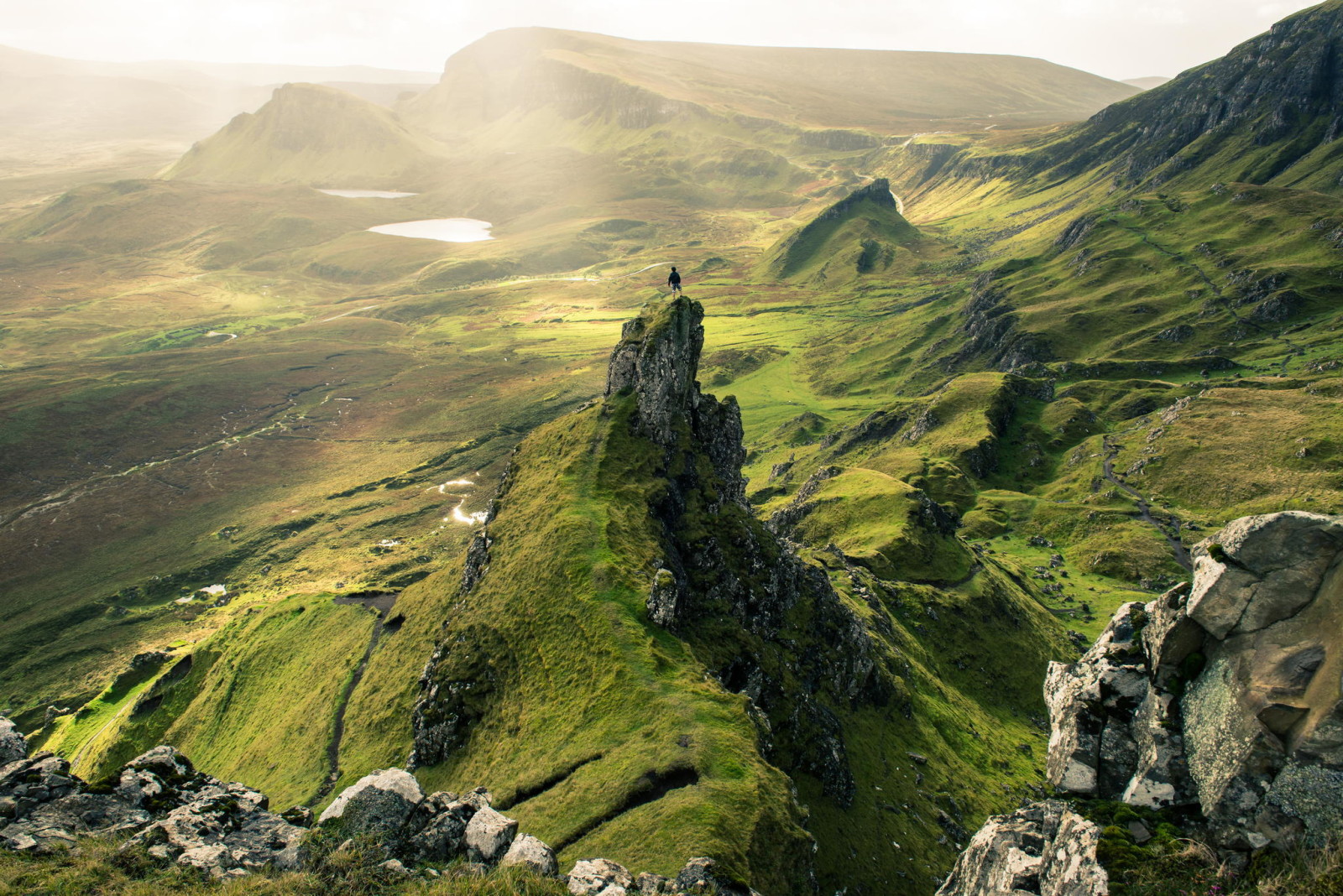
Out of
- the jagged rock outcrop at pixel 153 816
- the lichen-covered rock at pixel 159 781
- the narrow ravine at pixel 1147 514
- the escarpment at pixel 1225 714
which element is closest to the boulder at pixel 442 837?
the jagged rock outcrop at pixel 153 816

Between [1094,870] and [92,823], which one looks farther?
[92,823]

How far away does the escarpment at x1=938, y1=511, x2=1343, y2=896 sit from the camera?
18.4m

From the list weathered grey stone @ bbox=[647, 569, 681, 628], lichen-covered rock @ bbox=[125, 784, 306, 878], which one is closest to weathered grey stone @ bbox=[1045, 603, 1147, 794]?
weathered grey stone @ bbox=[647, 569, 681, 628]

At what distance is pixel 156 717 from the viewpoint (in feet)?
287

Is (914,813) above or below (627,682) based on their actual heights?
below

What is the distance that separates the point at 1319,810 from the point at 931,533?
102822 mm

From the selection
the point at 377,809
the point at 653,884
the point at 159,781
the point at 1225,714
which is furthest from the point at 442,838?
the point at 1225,714

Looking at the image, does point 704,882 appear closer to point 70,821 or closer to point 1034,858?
point 1034,858

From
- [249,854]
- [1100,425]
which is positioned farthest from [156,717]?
[1100,425]

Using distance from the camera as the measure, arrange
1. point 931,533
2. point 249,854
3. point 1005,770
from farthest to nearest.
A: 1. point 931,533
2. point 1005,770
3. point 249,854

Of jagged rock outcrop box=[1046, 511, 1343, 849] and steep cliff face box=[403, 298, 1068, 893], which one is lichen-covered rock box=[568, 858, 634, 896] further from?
jagged rock outcrop box=[1046, 511, 1343, 849]

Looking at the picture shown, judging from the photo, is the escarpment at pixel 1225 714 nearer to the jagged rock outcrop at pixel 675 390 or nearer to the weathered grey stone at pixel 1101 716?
the weathered grey stone at pixel 1101 716

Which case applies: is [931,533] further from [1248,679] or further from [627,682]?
[1248,679]

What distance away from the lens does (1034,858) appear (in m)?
24.4
